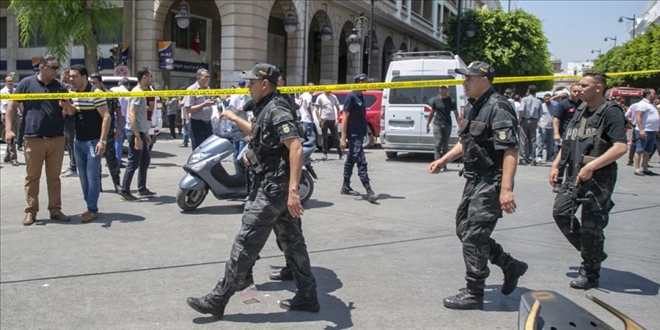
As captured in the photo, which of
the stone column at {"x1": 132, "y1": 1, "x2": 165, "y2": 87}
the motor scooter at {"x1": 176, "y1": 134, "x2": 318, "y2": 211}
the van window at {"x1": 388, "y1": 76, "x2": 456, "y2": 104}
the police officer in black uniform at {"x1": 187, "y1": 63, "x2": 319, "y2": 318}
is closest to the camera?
the police officer in black uniform at {"x1": 187, "y1": 63, "x2": 319, "y2": 318}

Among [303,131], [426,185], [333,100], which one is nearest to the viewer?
[303,131]

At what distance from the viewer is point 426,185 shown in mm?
10406

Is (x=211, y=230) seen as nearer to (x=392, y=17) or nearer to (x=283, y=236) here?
(x=283, y=236)

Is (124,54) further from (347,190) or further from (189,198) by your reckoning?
(189,198)

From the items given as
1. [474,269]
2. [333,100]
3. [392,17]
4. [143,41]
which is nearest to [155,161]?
[333,100]

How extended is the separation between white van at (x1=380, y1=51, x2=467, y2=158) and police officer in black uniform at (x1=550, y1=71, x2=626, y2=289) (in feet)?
28.9

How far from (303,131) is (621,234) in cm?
416

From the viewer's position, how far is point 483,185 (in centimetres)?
439

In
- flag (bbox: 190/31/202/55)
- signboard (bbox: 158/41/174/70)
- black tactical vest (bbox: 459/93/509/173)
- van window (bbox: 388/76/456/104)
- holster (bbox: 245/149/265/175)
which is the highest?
flag (bbox: 190/31/202/55)

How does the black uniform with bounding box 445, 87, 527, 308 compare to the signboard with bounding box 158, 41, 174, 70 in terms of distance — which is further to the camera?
the signboard with bounding box 158, 41, 174, 70

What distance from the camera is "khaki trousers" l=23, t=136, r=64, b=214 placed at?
6.87 m

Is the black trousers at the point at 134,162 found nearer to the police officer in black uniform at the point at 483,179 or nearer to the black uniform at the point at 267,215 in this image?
the black uniform at the point at 267,215

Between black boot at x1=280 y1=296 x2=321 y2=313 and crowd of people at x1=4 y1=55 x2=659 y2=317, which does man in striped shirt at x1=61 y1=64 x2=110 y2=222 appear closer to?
crowd of people at x1=4 y1=55 x2=659 y2=317

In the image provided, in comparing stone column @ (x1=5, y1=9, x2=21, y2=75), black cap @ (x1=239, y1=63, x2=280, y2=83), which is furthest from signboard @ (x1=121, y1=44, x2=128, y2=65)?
black cap @ (x1=239, y1=63, x2=280, y2=83)
